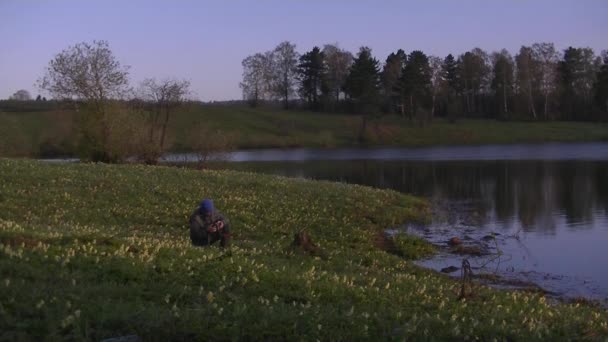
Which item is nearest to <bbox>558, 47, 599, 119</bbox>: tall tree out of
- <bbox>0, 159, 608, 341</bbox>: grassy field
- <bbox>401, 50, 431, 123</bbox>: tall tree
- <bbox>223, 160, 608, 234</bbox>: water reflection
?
<bbox>401, 50, 431, 123</bbox>: tall tree

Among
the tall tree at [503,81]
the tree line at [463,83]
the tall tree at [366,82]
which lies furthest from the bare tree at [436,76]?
the tall tree at [366,82]

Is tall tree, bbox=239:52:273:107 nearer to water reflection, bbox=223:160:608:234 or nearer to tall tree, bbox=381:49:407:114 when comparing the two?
tall tree, bbox=381:49:407:114

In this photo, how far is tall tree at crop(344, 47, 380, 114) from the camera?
105312 mm

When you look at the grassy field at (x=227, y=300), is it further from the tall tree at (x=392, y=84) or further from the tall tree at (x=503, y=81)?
the tall tree at (x=503, y=81)

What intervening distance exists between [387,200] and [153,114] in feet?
95.2

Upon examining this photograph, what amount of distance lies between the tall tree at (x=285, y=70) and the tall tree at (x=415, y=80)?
91.7 feet

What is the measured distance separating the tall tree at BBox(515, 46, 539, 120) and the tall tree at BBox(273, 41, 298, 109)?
136 feet

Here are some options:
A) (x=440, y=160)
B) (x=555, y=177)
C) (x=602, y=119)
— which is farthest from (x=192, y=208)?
(x=602, y=119)

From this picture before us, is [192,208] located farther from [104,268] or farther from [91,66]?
[91,66]

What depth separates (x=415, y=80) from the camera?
11075 centimetres

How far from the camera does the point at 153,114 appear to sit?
56.6m

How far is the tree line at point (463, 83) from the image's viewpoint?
11331cm

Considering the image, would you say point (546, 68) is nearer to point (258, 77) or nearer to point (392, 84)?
point (392, 84)

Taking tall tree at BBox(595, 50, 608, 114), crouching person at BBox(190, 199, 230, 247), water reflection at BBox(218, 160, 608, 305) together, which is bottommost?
water reflection at BBox(218, 160, 608, 305)
